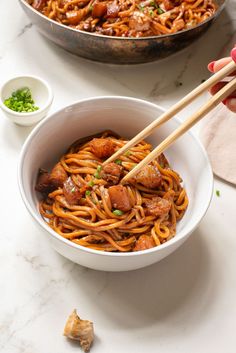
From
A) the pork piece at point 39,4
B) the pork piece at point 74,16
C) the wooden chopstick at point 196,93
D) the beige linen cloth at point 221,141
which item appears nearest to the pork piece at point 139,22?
the pork piece at point 74,16

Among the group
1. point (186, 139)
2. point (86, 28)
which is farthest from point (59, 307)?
point (86, 28)

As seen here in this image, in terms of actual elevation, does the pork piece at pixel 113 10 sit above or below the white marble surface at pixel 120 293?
above

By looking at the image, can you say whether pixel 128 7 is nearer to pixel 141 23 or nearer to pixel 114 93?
pixel 141 23

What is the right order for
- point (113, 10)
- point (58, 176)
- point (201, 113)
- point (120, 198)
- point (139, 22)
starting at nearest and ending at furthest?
1. point (201, 113)
2. point (120, 198)
3. point (58, 176)
4. point (139, 22)
5. point (113, 10)

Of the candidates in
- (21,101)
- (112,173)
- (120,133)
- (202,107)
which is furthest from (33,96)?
(202,107)

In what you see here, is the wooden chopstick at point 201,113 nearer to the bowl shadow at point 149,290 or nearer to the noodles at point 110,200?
the noodles at point 110,200

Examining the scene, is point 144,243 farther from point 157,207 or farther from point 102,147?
point 102,147

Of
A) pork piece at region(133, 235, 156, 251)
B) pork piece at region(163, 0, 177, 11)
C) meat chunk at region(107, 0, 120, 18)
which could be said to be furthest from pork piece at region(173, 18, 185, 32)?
pork piece at region(133, 235, 156, 251)
